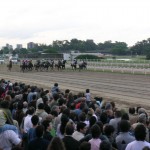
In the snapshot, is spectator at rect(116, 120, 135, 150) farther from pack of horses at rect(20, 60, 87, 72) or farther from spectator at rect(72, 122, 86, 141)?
pack of horses at rect(20, 60, 87, 72)

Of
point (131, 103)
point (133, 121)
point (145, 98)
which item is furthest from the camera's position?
point (145, 98)

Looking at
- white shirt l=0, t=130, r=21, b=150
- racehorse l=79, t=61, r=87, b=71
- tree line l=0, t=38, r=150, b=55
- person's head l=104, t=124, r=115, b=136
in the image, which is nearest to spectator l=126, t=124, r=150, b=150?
person's head l=104, t=124, r=115, b=136

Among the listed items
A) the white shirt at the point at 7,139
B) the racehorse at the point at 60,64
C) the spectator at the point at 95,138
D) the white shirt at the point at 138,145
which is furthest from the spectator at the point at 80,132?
the racehorse at the point at 60,64

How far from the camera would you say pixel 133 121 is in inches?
305

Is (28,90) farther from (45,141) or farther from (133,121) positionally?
(45,141)

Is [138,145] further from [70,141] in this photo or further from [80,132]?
[80,132]

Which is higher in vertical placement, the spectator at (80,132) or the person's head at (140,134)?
the person's head at (140,134)

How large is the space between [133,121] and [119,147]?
69.4 inches

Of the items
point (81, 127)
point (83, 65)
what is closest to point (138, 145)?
point (81, 127)

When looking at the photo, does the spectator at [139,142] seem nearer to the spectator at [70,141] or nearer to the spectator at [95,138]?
the spectator at [95,138]

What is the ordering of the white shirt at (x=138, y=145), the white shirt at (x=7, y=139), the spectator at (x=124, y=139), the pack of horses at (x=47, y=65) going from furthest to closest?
the pack of horses at (x=47, y=65)
the spectator at (x=124, y=139)
the white shirt at (x=7, y=139)
the white shirt at (x=138, y=145)

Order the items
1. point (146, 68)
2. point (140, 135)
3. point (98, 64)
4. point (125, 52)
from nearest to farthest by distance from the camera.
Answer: point (140, 135), point (146, 68), point (98, 64), point (125, 52)

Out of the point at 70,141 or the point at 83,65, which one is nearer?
the point at 70,141

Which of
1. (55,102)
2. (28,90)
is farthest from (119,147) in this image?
(28,90)
